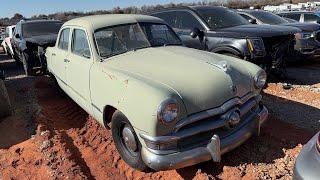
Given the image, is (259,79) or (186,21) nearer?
(259,79)

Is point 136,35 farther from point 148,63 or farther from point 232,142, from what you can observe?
point 232,142

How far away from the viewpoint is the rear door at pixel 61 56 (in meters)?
6.39

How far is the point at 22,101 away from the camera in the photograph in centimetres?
801

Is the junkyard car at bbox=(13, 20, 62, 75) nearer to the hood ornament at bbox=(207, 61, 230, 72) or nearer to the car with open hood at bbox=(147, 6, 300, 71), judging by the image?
the car with open hood at bbox=(147, 6, 300, 71)

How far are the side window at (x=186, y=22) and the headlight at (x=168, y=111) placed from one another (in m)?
5.11

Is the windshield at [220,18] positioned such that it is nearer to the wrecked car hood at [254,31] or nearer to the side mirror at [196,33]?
the wrecked car hood at [254,31]

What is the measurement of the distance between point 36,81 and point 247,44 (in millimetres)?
5671

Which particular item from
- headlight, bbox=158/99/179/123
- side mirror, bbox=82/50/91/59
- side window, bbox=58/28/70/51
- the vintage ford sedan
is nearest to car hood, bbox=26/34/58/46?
side window, bbox=58/28/70/51

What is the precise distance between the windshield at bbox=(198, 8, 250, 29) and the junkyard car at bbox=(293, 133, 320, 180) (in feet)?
19.6

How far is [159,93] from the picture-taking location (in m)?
3.82

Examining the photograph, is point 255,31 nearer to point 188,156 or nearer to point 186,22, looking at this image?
point 186,22

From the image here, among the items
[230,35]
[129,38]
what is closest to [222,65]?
[129,38]

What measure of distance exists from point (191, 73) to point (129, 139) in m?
1.04

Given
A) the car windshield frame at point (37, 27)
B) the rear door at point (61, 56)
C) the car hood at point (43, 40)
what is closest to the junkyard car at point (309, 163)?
the rear door at point (61, 56)
